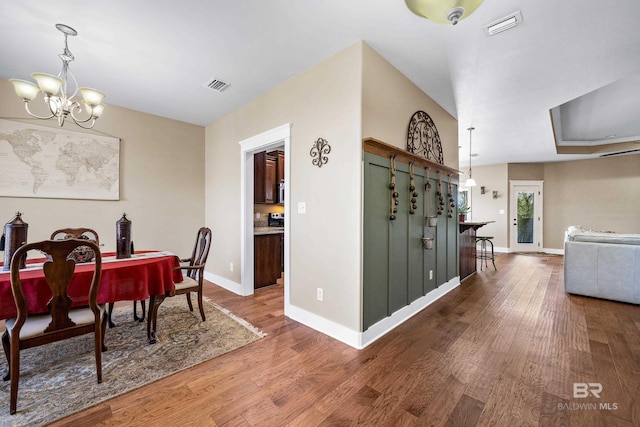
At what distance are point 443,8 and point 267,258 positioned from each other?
Answer: 362 centimetres

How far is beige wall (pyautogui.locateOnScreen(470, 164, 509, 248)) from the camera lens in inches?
312

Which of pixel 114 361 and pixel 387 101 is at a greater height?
pixel 387 101

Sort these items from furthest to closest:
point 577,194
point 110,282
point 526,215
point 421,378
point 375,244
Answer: point 526,215, point 577,194, point 375,244, point 110,282, point 421,378

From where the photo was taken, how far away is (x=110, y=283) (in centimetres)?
199

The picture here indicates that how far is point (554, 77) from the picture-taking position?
9.78 ft

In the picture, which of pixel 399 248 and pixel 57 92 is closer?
pixel 57 92

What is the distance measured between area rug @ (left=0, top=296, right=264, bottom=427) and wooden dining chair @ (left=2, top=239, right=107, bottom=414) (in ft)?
0.39

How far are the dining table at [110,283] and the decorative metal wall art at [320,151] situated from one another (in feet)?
5.55

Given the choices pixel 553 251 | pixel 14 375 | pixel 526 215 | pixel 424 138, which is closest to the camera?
pixel 14 375

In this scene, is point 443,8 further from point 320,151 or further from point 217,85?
point 217,85

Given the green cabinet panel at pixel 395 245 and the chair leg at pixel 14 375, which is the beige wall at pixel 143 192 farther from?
the green cabinet panel at pixel 395 245

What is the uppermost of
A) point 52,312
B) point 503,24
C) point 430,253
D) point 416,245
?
point 503,24

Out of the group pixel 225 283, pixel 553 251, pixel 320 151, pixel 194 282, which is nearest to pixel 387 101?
pixel 320 151

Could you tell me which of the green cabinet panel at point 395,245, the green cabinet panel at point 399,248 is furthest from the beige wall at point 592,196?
the green cabinet panel at point 399,248
